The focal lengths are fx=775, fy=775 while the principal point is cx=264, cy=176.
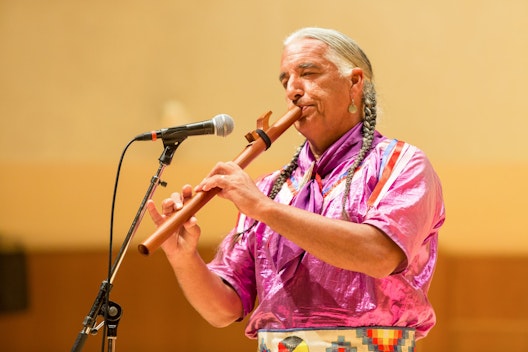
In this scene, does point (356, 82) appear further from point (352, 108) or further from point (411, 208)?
point (411, 208)

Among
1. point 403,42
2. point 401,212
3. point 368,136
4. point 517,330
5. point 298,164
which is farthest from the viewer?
point 403,42

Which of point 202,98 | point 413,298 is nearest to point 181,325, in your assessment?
point 202,98

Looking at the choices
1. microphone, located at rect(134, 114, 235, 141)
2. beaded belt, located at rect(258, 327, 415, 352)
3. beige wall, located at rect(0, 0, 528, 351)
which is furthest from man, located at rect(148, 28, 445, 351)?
beige wall, located at rect(0, 0, 528, 351)

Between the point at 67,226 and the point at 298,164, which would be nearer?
the point at 298,164

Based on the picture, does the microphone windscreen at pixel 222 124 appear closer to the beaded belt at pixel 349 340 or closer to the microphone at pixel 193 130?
the microphone at pixel 193 130

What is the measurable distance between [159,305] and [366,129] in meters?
1.60

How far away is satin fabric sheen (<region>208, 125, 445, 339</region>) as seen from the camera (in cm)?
176

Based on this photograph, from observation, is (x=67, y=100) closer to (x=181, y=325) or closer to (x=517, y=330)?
(x=181, y=325)

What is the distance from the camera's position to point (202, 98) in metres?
3.39

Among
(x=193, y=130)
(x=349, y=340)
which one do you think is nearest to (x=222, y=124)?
(x=193, y=130)

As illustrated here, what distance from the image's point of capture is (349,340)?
1.77 m

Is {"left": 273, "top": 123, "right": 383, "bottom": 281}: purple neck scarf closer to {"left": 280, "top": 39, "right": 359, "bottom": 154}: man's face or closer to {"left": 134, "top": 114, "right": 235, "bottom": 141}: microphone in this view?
{"left": 280, "top": 39, "right": 359, "bottom": 154}: man's face

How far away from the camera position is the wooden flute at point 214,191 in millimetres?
1698

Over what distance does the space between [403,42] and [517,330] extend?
1.27 metres
